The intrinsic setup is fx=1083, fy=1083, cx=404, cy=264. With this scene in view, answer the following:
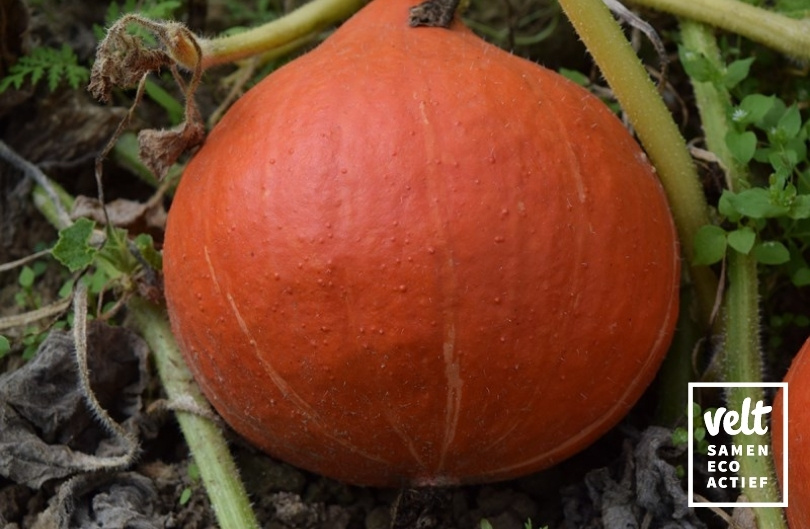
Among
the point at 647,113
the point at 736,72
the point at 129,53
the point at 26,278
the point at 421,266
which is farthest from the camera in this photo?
the point at 26,278

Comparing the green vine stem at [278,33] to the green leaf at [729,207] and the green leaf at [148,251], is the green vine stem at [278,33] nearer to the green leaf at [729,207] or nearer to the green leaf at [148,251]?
the green leaf at [148,251]

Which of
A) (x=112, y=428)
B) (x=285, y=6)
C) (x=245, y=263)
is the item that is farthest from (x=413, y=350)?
(x=285, y=6)

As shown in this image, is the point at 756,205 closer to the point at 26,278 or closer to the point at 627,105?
the point at 627,105

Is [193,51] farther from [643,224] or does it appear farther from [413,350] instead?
[643,224]

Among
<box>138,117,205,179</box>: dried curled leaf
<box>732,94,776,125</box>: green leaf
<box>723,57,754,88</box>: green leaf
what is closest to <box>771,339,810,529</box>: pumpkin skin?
<box>732,94,776,125</box>: green leaf

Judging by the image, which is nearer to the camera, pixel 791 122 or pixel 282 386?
pixel 282 386

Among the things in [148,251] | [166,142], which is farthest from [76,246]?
[166,142]

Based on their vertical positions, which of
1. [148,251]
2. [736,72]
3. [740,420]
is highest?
[736,72]
